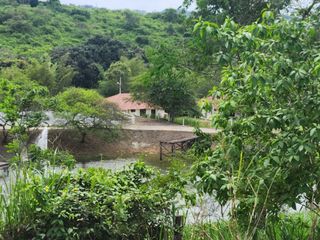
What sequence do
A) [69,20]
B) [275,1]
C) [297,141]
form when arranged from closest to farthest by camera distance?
[297,141], [275,1], [69,20]

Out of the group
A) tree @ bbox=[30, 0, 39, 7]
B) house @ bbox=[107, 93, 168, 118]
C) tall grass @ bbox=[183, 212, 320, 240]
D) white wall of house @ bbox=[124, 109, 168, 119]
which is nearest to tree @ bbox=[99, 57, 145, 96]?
house @ bbox=[107, 93, 168, 118]

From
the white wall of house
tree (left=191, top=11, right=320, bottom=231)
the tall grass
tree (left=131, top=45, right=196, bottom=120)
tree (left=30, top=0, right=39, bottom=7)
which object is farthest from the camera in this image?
tree (left=30, top=0, right=39, bottom=7)

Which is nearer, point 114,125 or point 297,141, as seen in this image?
point 297,141

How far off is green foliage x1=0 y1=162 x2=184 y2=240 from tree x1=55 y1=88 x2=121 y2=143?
51.7 feet

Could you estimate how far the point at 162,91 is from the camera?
23.5 metres

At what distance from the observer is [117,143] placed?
20.3 metres

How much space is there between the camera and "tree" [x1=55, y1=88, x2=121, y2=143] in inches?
727

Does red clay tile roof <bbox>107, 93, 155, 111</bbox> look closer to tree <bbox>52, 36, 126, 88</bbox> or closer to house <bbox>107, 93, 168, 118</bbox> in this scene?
house <bbox>107, 93, 168, 118</bbox>

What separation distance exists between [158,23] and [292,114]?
50.7 metres

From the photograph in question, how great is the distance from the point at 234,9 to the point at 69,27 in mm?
40521

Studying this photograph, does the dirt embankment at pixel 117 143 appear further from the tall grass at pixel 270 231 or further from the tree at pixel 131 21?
the tree at pixel 131 21

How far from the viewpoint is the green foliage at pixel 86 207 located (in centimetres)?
243

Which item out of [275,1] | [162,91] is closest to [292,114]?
[275,1]

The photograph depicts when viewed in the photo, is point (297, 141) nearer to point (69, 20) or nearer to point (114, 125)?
point (114, 125)
